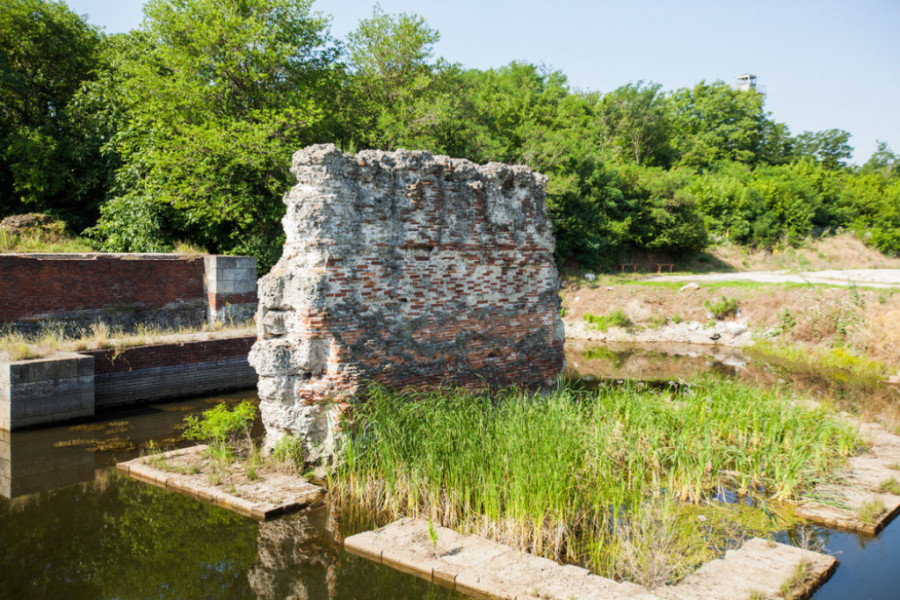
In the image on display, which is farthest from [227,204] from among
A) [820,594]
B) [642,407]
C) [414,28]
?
[820,594]

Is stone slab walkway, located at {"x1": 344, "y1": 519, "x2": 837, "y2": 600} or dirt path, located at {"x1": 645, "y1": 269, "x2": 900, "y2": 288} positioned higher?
dirt path, located at {"x1": 645, "y1": 269, "x2": 900, "y2": 288}

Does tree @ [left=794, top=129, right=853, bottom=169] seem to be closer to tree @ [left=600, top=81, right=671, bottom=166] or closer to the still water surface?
tree @ [left=600, top=81, right=671, bottom=166]

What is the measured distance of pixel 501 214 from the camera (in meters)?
10.5

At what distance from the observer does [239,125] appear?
783 inches

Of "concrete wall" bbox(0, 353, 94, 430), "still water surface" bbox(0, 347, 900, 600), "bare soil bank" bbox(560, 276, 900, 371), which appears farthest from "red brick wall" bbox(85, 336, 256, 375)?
"bare soil bank" bbox(560, 276, 900, 371)

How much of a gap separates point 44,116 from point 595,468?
26.4 metres

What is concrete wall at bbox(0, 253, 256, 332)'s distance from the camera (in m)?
14.3

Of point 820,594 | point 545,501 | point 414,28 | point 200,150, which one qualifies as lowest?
point 820,594

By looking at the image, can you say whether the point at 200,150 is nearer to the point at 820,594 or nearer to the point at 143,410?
the point at 143,410

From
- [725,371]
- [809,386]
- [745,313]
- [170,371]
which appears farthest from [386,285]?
[745,313]

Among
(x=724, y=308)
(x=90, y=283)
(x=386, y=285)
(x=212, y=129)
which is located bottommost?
(x=724, y=308)

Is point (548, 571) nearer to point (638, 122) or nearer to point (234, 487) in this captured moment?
point (234, 487)

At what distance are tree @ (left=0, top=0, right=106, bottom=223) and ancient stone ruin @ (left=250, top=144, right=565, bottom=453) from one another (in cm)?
1907

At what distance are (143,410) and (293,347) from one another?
607 cm
